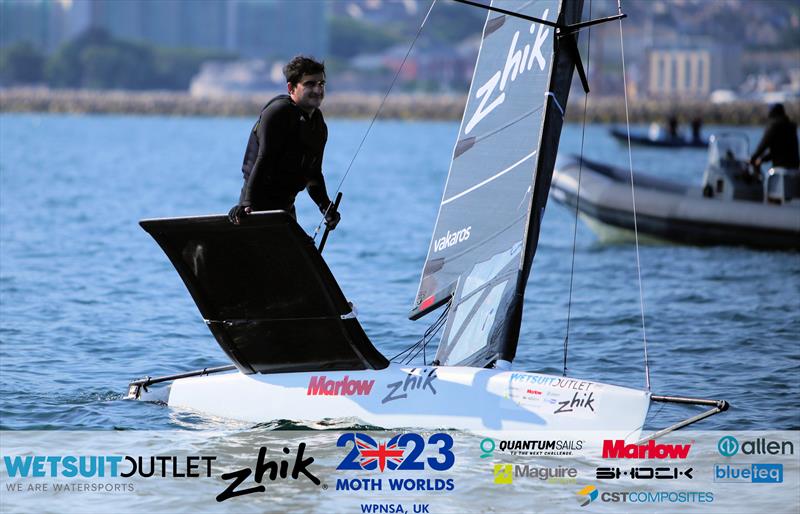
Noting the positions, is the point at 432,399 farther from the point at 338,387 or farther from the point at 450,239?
the point at 450,239

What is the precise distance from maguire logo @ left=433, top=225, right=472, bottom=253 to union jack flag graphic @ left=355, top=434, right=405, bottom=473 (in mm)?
1623

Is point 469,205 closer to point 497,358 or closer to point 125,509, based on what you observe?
point 497,358

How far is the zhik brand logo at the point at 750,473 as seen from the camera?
621cm

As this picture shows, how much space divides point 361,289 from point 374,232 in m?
6.18

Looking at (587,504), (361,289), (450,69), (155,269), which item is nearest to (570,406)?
(587,504)

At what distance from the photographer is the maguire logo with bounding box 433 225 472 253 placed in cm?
757

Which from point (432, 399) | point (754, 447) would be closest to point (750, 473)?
point (754, 447)

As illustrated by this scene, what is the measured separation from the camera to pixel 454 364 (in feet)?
22.8

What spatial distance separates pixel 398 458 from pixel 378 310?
479 centimetres

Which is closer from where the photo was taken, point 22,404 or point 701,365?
point 22,404

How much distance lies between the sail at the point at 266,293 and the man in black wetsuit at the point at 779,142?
28.7 feet

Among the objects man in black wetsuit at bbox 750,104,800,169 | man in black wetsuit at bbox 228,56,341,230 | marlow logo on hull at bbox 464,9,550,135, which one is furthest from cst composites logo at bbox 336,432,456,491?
man in black wetsuit at bbox 750,104,800,169

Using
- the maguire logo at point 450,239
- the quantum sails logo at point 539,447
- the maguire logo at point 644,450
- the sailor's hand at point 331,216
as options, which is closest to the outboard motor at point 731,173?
the maguire logo at point 450,239

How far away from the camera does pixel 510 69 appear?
7535 mm
